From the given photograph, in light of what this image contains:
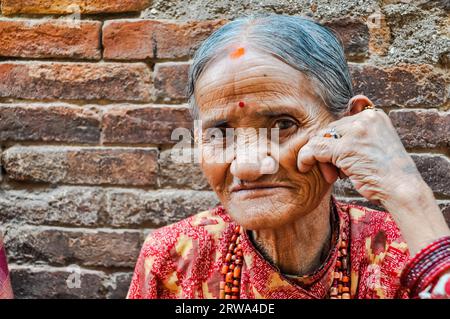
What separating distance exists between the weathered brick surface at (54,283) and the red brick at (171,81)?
2.31ft

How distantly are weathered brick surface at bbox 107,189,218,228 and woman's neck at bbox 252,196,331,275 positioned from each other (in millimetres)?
439

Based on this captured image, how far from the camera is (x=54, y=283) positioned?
2.16 meters

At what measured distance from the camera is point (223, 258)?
5.80ft

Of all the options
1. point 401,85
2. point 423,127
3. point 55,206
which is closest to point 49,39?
point 55,206

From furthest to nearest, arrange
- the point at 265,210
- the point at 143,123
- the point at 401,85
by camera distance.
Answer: the point at 143,123
the point at 401,85
the point at 265,210

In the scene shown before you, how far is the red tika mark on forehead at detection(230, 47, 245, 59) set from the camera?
1.54 meters

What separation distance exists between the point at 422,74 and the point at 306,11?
0.45 metres

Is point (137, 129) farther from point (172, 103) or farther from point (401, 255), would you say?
point (401, 255)

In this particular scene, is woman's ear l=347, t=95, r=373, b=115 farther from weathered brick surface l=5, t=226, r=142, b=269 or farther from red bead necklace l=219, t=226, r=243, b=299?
weathered brick surface l=5, t=226, r=142, b=269

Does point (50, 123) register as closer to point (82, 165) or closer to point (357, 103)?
point (82, 165)

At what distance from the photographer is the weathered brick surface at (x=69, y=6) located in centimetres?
207

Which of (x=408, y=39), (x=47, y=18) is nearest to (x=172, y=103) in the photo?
(x=47, y=18)

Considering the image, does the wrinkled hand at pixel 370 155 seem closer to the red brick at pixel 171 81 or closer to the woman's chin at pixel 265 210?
the woman's chin at pixel 265 210

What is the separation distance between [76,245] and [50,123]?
46cm
